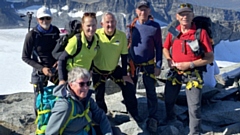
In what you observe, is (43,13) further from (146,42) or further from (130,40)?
(146,42)

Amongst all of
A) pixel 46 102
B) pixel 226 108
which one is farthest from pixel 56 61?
pixel 226 108

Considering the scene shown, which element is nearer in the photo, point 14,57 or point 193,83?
point 193,83

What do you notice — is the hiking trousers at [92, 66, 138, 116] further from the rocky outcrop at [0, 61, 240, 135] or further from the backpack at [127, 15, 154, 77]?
the rocky outcrop at [0, 61, 240, 135]

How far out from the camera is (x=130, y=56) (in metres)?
6.08

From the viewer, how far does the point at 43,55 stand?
5.36m

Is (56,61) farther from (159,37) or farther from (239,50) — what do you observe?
(239,50)

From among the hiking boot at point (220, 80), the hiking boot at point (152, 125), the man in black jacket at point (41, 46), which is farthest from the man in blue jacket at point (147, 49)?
the hiking boot at point (220, 80)

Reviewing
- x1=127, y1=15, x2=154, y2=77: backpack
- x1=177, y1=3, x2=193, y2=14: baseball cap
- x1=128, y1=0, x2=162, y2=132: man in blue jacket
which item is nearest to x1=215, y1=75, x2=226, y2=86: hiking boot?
x1=128, y1=0, x2=162, y2=132: man in blue jacket

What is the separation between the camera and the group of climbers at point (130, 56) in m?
4.96

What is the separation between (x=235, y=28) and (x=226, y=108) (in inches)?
4777

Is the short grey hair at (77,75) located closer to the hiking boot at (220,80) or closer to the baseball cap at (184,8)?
the baseball cap at (184,8)

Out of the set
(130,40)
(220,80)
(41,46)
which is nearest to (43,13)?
(41,46)

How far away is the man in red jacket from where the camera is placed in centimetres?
500

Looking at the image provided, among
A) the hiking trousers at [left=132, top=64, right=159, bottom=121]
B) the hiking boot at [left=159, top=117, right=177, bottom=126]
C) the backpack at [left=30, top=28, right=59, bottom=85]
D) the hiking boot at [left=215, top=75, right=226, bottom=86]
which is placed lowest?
the hiking boot at [left=215, top=75, right=226, bottom=86]
